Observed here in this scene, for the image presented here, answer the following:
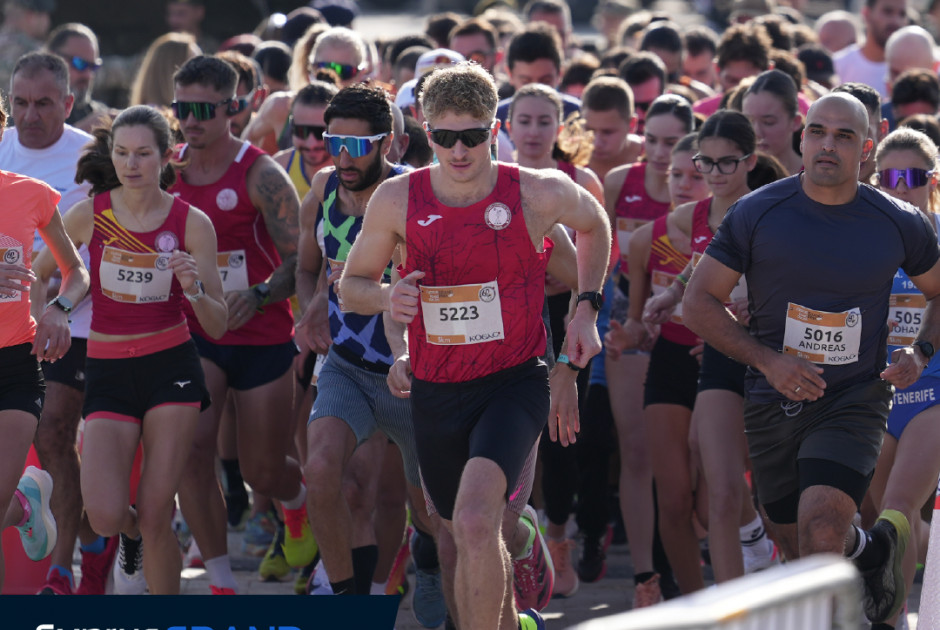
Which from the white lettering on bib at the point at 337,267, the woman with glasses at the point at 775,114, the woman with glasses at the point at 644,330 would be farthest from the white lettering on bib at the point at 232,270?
the woman with glasses at the point at 775,114

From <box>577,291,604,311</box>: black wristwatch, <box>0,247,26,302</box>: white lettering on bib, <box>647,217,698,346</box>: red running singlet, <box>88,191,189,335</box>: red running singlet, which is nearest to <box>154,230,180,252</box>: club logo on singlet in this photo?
<box>88,191,189,335</box>: red running singlet

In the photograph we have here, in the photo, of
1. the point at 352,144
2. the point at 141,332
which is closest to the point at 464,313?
the point at 352,144

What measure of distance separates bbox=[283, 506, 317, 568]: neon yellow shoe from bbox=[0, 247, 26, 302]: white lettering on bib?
1.90 meters

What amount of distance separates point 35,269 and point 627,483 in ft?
9.27

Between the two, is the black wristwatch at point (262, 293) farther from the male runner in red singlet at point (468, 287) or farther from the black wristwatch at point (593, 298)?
the black wristwatch at point (593, 298)

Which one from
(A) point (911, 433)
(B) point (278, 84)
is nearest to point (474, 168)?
(A) point (911, 433)

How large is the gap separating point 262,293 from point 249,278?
0.85ft

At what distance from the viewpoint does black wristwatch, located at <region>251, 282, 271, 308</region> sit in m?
6.55

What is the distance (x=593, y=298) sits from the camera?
203 inches

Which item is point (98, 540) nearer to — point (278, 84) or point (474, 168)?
point (474, 168)

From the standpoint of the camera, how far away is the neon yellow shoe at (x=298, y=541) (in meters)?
6.85

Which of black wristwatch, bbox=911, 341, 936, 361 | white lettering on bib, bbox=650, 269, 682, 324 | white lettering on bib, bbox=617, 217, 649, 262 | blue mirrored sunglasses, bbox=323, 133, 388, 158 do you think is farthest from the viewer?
white lettering on bib, bbox=617, 217, 649, 262

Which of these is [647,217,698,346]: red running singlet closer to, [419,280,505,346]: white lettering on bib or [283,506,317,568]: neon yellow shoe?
[419,280,505,346]: white lettering on bib

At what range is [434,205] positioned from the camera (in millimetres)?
4902
